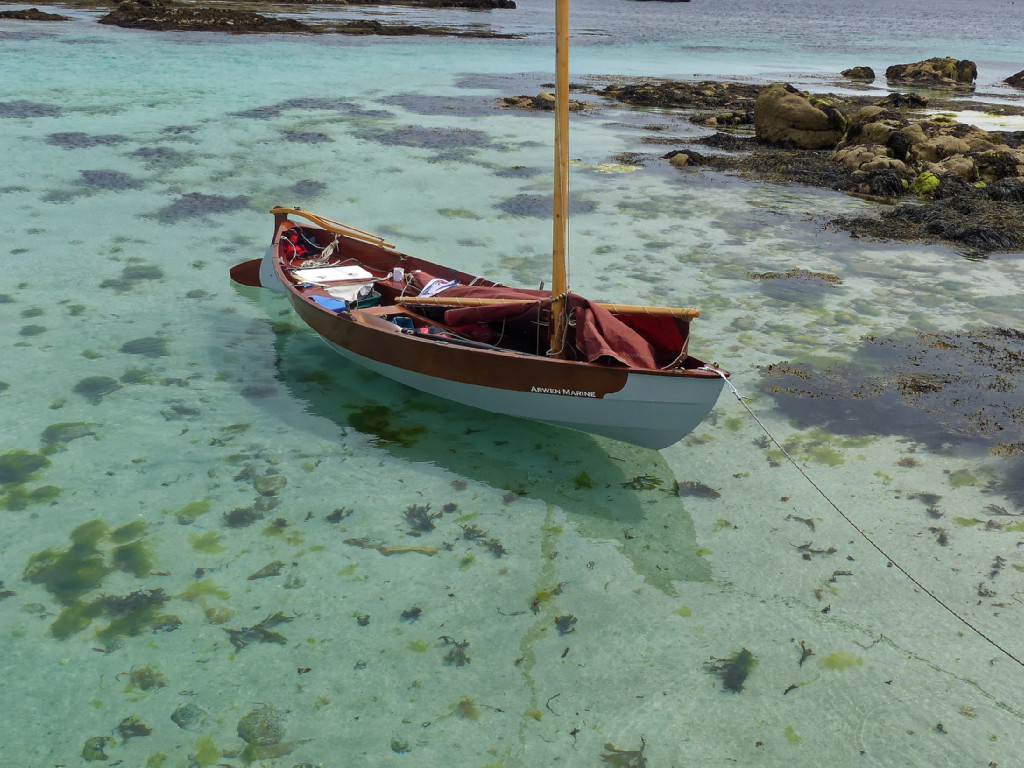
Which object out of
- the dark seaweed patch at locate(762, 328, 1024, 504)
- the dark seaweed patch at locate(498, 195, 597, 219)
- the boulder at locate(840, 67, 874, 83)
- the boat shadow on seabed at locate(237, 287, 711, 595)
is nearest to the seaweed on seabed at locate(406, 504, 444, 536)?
the boat shadow on seabed at locate(237, 287, 711, 595)

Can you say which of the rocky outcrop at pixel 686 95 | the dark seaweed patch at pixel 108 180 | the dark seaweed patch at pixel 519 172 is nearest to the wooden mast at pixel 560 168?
the dark seaweed patch at pixel 519 172

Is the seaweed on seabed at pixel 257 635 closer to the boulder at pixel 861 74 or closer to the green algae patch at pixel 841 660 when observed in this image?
the green algae patch at pixel 841 660

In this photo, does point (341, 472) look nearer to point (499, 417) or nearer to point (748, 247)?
point (499, 417)

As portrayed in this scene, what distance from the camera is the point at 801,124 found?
26641 mm

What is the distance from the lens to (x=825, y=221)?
19188 millimetres

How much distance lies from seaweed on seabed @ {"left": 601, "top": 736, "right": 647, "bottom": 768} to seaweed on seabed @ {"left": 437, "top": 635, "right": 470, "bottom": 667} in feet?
4.43

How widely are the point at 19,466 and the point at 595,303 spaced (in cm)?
653

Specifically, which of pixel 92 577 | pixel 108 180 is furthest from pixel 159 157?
pixel 92 577

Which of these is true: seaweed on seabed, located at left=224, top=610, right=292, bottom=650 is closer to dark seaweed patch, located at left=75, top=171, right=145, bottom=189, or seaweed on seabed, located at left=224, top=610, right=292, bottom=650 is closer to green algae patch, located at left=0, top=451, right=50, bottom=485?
green algae patch, located at left=0, top=451, right=50, bottom=485

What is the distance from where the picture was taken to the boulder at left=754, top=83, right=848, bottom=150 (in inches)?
1045

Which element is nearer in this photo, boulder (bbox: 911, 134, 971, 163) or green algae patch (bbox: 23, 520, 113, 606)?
green algae patch (bbox: 23, 520, 113, 606)

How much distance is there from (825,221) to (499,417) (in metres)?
12.5

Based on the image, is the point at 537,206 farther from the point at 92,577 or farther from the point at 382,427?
the point at 92,577

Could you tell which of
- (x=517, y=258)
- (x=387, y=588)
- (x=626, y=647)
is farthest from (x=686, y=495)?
(x=517, y=258)
